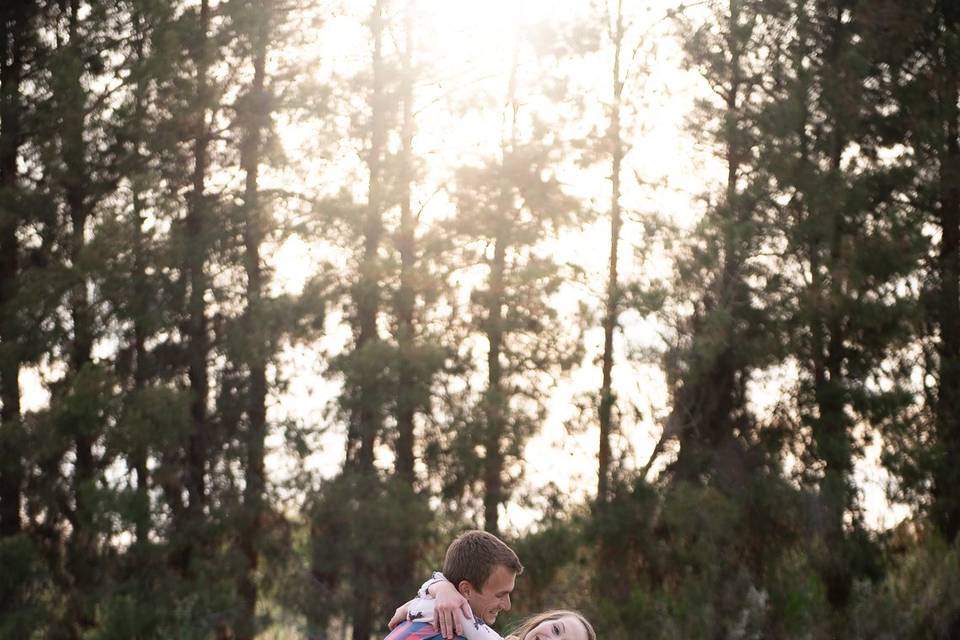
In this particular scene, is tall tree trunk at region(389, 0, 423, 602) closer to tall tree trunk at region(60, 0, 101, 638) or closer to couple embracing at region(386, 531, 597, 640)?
tall tree trunk at region(60, 0, 101, 638)

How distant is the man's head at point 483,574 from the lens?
335 centimetres

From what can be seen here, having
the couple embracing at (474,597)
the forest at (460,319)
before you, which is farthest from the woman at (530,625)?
the forest at (460,319)

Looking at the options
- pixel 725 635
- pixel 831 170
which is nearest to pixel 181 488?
pixel 725 635

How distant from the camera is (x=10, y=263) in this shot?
19.7 metres

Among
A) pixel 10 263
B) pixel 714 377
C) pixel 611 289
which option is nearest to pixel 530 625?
pixel 714 377

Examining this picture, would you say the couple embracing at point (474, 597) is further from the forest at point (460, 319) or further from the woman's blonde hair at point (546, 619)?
the forest at point (460, 319)

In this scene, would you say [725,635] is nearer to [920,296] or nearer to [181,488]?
[920,296]

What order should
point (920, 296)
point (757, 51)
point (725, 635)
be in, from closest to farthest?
point (725, 635)
point (920, 296)
point (757, 51)

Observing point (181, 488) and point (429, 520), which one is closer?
point (429, 520)

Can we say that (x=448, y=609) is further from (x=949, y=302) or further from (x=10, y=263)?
(x=10, y=263)

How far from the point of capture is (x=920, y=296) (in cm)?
1736

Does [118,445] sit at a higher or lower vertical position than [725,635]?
higher

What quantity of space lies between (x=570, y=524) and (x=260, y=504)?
13.4 ft

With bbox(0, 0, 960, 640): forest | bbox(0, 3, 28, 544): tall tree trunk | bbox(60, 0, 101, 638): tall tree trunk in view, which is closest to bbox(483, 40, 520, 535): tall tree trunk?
bbox(0, 0, 960, 640): forest
